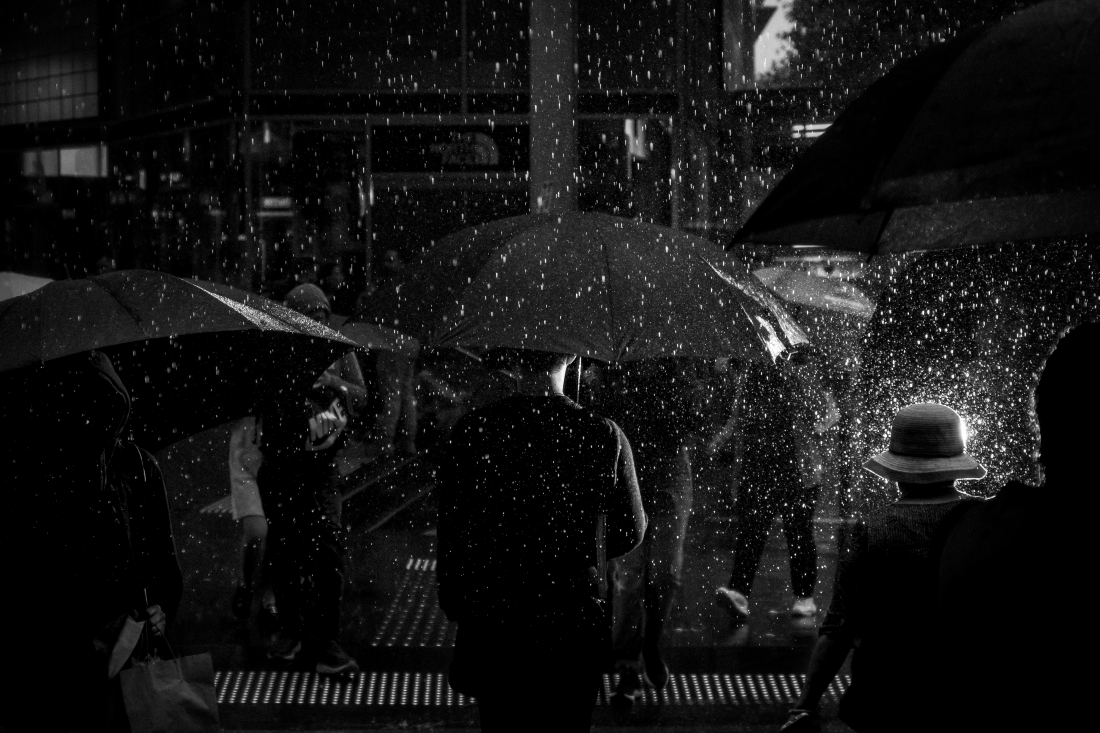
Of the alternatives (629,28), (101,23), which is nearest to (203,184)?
(101,23)

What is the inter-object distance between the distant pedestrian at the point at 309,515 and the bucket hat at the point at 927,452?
306 cm

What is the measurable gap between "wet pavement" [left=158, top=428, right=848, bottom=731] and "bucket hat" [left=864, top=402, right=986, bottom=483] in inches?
53.5

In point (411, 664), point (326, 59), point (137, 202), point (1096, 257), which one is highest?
point (326, 59)

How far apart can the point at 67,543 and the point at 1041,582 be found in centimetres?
279

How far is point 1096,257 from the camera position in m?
5.65

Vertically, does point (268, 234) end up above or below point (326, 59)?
below

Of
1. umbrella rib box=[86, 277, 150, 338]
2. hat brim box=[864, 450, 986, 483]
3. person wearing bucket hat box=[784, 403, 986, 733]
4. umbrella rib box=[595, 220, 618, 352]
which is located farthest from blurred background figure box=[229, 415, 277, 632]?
hat brim box=[864, 450, 986, 483]

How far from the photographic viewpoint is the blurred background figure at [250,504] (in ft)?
20.7

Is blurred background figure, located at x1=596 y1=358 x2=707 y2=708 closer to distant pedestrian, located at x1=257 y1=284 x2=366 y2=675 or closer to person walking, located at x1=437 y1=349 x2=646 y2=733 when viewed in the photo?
distant pedestrian, located at x1=257 y1=284 x2=366 y2=675

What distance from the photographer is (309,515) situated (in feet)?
19.1

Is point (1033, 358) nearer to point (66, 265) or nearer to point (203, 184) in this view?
point (66, 265)

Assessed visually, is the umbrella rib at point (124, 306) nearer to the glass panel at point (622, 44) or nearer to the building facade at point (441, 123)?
the building facade at point (441, 123)

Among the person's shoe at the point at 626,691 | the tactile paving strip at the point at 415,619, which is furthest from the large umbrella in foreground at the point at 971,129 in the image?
the tactile paving strip at the point at 415,619

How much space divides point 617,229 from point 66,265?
2.06 meters
